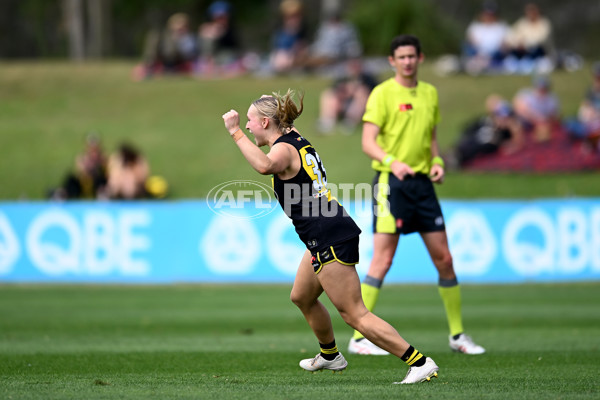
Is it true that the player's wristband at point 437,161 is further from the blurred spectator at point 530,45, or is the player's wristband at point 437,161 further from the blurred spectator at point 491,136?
the blurred spectator at point 530,45

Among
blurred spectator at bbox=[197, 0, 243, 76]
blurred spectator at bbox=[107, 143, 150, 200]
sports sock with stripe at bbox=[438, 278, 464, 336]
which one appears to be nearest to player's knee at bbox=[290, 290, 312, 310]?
sports sock with stripe at bbox=[438, 278, 464, 336]

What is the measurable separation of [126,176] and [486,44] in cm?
1130

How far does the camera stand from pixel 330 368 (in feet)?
23.9

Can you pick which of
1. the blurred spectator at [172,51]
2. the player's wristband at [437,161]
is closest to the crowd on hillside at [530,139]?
the blurred spectator at [172,51]

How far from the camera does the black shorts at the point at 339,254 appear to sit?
6.51 metres

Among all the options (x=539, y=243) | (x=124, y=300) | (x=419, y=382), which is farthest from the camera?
(x=539, y=243)

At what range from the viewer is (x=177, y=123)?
26469mm

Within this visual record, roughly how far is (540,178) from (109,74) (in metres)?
14.7

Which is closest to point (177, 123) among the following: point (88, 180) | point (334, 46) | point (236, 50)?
point (236, 50)

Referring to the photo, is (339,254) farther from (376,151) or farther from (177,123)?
(177,123)

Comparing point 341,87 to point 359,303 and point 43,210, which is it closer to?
point 43,210

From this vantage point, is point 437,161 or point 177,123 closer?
point 437,161

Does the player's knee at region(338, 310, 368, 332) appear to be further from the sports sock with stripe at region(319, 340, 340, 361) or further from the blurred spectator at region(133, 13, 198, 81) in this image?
the blurred spectator at region(133, 13, 198, 81)

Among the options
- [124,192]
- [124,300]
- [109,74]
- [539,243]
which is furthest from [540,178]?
[109,74]
